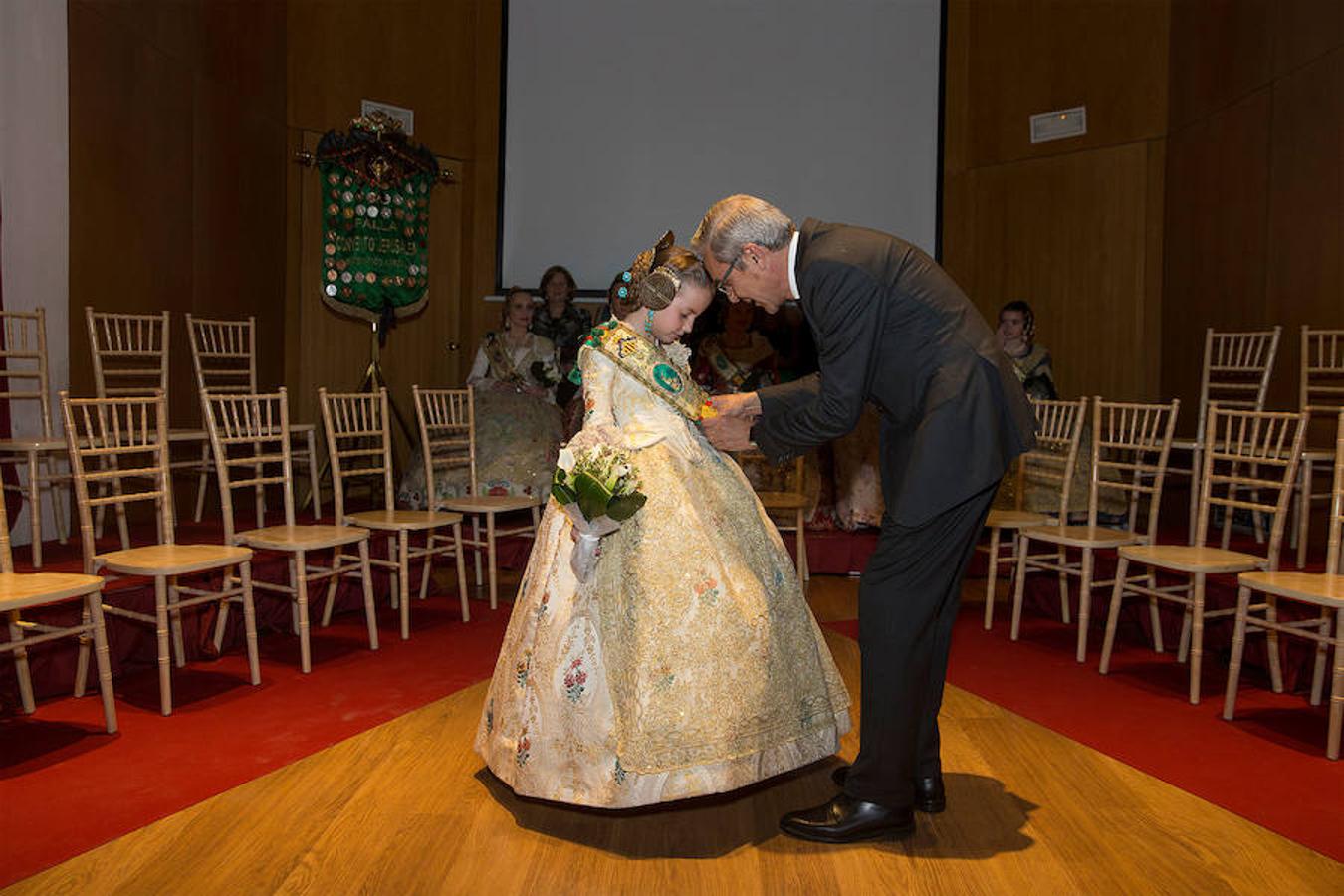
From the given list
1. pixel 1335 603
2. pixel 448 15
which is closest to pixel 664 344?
pixel 1335 603

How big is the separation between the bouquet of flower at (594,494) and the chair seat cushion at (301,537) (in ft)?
5.94

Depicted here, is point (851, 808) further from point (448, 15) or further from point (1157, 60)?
point (448, 15)

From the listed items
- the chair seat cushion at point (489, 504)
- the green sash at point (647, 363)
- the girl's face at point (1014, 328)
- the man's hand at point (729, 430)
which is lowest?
the chair seat cushion at point (489, 504)

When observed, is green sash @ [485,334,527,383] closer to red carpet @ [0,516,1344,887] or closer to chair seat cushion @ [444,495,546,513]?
chair seat cushion @ [444,495,546,513]

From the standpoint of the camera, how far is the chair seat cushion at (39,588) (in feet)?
9.39

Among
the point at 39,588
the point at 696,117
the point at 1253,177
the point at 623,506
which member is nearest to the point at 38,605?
the point at 39,588

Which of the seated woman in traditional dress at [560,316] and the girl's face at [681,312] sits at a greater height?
the seated woman in traditional dress at [560,316]

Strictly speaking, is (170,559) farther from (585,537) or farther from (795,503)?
(795,503)

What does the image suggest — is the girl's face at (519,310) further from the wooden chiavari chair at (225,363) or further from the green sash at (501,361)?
the wooden chiavari chair at (225,363)

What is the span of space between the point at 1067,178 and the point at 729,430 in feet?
18.6

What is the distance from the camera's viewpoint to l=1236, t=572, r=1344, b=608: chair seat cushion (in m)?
→ 3.12

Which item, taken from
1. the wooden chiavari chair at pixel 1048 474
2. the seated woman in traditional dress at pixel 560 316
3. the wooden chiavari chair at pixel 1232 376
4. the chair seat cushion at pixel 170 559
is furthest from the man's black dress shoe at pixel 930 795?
the seated woman in traditional dress at pixel 560 316

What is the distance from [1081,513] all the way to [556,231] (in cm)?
427

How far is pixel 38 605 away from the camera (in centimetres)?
324
